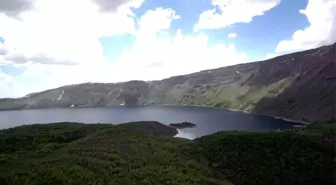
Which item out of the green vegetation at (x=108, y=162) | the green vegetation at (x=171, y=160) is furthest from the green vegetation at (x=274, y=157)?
the green vegetation at (x=108, y=162)

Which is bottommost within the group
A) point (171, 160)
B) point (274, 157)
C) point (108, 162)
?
point (274, 157)

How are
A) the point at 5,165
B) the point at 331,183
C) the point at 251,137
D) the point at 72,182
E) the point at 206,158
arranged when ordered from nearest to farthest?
1. the point at 72,182
2. the point at 5,165
3. the point at 331,183
4. the point at 206,158
5. the point at 251,137

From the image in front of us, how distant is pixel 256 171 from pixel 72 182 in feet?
153

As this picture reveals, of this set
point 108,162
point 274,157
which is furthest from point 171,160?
point 274,157

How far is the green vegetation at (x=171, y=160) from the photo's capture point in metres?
68.8

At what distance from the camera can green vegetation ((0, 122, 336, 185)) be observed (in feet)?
226

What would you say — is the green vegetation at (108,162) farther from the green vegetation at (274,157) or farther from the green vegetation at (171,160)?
the green vegetation at (274,157)

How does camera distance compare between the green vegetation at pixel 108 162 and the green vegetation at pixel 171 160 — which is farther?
the green vegetation at pixel 171 160

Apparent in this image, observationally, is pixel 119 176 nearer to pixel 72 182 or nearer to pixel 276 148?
pixel 72 182

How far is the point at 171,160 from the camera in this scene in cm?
8825

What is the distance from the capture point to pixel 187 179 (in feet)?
246

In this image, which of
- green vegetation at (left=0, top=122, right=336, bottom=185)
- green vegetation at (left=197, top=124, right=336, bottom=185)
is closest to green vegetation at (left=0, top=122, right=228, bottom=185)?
green vegetation at (left=0, top=122, right=336, bottom=185)

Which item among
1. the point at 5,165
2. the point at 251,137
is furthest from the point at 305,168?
the point at 5,165

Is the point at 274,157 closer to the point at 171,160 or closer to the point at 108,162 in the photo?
the point at 171,160
